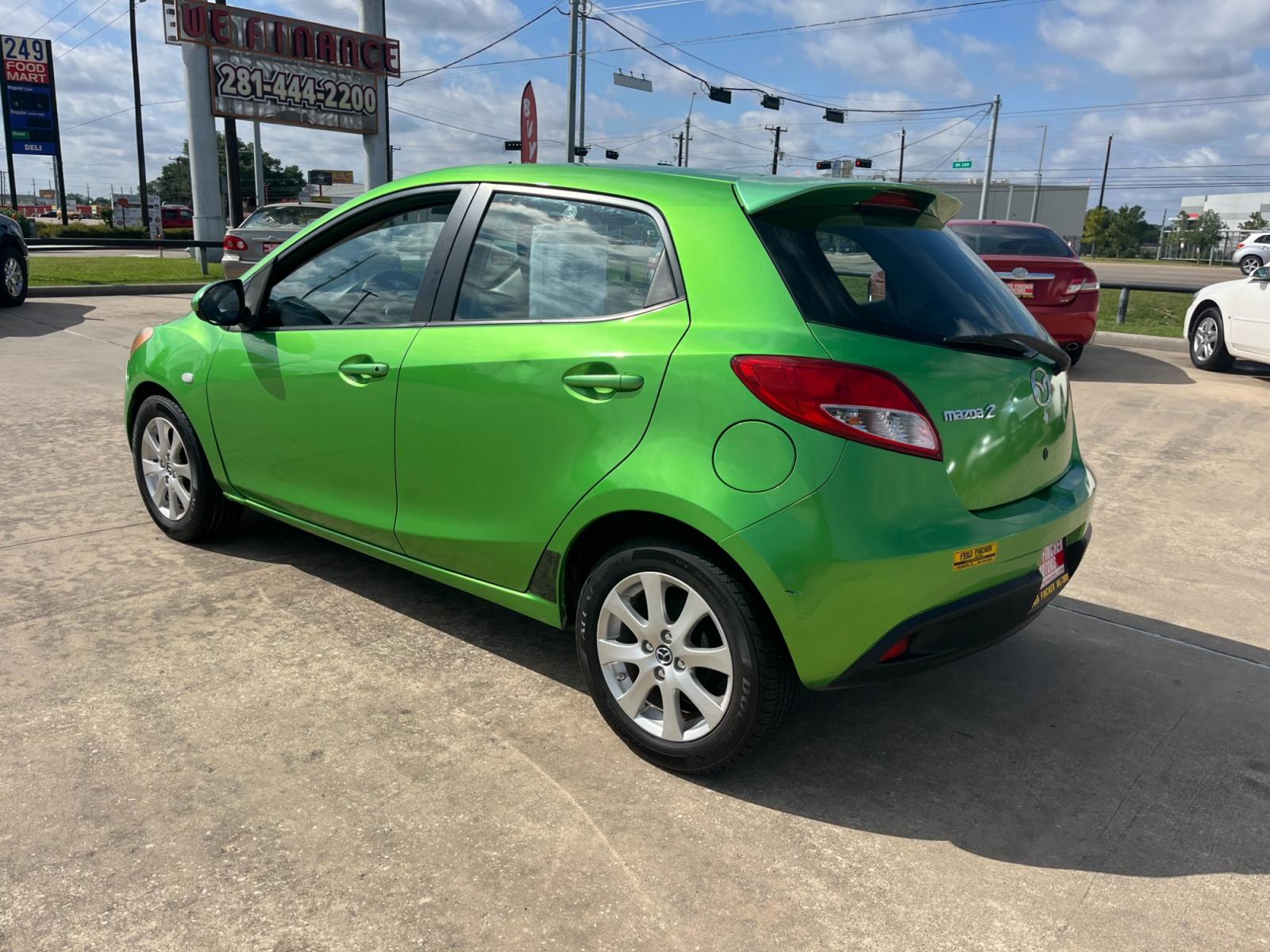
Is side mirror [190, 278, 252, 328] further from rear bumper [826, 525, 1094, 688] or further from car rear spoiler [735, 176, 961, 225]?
rear bumper [826, 525, 1094, 688]

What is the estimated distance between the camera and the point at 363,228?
3914mm

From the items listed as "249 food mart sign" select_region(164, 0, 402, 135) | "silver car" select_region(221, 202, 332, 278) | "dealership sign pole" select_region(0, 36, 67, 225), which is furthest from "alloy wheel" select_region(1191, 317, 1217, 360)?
"dealership sign pole" select_region(0, 36, 67, 225)

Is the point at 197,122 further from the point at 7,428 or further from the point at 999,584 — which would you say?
the point at 999,584

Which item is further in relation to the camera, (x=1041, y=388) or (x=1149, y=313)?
(x=1149, y=313)

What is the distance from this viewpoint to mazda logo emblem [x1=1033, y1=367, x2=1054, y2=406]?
3.10m

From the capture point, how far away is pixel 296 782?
289 centimetres

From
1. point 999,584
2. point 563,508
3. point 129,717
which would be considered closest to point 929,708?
point 999,584

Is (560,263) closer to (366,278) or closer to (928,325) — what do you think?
(366,278)

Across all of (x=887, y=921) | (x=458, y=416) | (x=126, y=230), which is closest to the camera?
(x=887, y=921)

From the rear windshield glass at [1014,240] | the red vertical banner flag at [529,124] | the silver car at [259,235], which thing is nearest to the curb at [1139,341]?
the rear windshield glass at [1014,240]

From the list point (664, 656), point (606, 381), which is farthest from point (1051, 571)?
point (606, 381)

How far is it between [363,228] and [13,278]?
474 inches

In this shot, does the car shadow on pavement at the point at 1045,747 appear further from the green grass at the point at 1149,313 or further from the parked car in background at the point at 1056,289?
the green grass at the point at 1149,313

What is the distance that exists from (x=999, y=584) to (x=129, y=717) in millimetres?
2684
